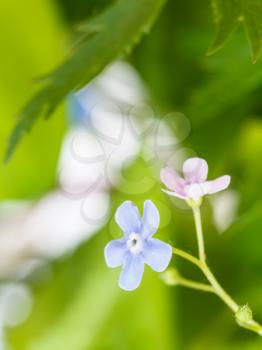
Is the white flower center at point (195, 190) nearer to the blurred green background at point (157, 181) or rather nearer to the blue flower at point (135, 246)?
the blue flower at point (135, 246)

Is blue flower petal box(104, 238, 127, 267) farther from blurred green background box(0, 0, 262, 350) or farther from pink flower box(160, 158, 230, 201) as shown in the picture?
blurred green background box(0, 0, 262, 350)

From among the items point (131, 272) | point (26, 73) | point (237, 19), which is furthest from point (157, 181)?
point (131, 272)

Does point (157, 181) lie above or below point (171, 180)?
below

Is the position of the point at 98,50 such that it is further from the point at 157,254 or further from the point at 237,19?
the point at 157,254

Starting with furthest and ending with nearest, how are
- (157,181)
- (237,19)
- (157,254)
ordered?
(157,181) → (237,19) → (157,254)

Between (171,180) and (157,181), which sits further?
(157,181)

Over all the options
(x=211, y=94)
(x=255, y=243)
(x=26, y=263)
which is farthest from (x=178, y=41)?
(x=26, y=263)

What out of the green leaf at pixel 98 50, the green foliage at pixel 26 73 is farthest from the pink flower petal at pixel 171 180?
the green foliage at pixel 26 73
